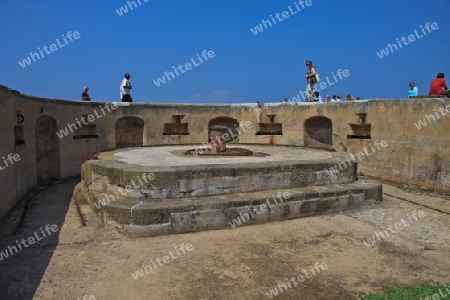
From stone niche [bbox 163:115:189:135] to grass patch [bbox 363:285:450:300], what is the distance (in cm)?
914

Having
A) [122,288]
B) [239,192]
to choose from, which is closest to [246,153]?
[239,192]

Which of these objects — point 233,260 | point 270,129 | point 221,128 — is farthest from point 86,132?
point 233,260

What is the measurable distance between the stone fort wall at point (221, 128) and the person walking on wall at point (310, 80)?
0.62 metres

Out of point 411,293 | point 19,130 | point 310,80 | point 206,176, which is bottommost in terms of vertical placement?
point 411,293

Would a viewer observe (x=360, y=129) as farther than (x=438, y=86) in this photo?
Yes

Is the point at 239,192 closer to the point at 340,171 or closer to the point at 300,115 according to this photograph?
the point at 340,171

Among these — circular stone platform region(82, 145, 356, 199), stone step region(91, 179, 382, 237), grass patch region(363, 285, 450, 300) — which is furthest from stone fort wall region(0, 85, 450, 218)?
grass patch region(363, 285, 450, 300)

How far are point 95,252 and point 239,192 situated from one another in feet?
8.06

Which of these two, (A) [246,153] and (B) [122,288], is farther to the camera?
(A) [246,153]

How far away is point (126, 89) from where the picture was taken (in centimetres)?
1181

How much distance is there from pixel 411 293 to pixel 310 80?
356 inches

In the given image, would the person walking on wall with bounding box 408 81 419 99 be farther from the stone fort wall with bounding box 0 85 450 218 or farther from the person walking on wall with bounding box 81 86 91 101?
the person walking on wall with bounding box 81 86 91 101

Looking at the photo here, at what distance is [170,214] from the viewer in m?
5.17

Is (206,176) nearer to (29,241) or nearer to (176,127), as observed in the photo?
(29,241)
